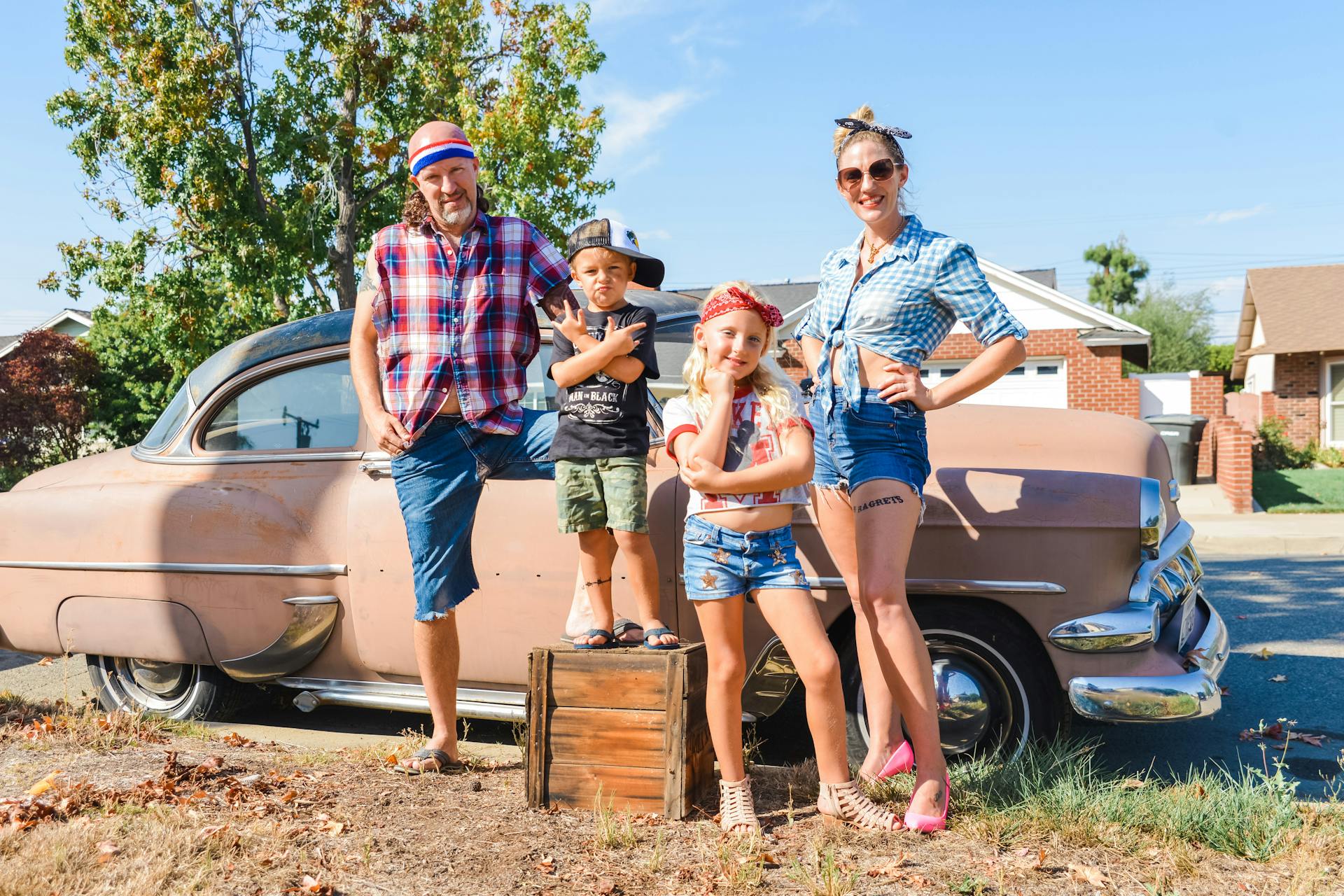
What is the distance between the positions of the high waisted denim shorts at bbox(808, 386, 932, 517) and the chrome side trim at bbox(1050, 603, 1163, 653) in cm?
74

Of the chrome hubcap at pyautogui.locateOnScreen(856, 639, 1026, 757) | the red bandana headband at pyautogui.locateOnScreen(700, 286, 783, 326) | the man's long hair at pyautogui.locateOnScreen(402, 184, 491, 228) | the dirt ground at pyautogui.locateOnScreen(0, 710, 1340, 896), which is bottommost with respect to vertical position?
the dirt ground at pyautogui.locateOnScreen(0, 710, 1340, 896)

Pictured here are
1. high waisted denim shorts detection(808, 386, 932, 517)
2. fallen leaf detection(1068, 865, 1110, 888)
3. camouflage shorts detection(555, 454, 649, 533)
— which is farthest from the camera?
camouflage shorts detection(555, 454, 649, 533)

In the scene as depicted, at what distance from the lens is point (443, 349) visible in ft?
11.7

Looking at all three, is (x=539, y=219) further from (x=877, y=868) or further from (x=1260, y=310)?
(x=1260, y=310)

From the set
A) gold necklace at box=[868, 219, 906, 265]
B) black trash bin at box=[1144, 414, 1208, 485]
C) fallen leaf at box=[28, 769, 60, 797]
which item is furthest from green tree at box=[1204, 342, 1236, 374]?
fallen leaf at box=[28, 769, 60, 797]

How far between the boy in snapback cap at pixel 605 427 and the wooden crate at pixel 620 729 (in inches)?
4.1

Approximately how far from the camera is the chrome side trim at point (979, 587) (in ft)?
11.3

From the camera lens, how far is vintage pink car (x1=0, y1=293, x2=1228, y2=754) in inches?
136

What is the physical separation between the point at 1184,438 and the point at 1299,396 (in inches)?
383

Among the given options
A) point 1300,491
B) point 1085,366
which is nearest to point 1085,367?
point 1085,366

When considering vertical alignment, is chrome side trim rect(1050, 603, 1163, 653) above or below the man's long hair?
below

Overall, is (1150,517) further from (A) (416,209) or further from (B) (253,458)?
(B) (253,458)

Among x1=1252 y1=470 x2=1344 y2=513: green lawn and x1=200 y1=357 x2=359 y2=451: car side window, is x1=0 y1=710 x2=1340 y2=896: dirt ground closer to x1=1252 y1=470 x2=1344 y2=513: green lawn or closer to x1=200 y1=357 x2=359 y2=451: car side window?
x1=200 y1=357 x2=359 y2=451: car side window

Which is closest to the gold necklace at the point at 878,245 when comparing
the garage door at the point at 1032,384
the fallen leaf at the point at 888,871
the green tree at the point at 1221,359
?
the fallen leaf at the point at 888,871
